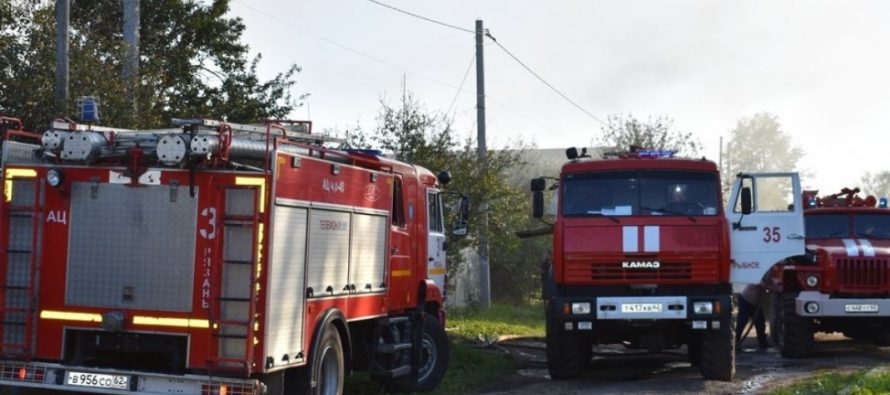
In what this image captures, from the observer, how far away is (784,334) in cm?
1773

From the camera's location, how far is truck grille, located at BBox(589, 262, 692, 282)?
46.6 ft

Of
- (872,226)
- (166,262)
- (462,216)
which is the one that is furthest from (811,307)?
(166,262)

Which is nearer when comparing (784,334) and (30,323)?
(30,323)

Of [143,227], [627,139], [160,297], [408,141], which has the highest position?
[627,139]

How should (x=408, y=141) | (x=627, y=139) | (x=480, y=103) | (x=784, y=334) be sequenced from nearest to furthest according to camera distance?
(x=784, y=334) < (x=408, y=141) < (x=480, y=103) < (x=627, y=139)

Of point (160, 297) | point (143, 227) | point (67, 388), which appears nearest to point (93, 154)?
point (143, 227)

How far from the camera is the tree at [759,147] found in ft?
303

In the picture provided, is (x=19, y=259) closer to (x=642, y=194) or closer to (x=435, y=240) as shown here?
(x=435, y=240)

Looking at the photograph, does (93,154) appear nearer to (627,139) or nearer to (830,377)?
(830,377)

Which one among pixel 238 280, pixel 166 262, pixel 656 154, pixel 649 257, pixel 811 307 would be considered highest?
pixel 656 154

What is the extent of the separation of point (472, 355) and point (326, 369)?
577 centimetres

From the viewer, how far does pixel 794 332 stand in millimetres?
17547

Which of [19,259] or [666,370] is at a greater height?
[19,259]

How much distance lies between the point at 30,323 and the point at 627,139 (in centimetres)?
2969
